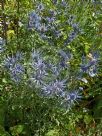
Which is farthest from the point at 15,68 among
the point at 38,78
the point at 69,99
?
the point at 69,99

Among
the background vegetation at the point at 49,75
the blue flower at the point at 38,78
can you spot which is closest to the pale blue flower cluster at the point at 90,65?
the background vegetation at the point at 49,75

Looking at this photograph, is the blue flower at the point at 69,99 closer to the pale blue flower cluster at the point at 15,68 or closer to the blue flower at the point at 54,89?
the blue flower at the point at 54,89

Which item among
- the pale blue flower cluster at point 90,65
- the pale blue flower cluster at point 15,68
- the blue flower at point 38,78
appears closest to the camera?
the blue flower at point 38,78

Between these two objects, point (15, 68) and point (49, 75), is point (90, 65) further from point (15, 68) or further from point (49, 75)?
point (15, 68)

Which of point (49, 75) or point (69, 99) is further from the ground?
point (49, 75)

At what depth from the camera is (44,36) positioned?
322 centimetres

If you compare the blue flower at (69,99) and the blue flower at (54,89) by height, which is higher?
the blue flower at (54,89)

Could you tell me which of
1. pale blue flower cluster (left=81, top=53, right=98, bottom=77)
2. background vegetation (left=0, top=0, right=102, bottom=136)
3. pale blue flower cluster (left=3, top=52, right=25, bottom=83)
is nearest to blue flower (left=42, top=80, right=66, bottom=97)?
background vegetation (left=0, top=0, right=102, bottom=136)

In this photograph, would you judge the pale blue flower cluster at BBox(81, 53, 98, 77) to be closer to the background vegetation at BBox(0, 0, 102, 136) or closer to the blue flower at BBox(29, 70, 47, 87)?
the background vegetation at BBox(0, 0, 102, 136)

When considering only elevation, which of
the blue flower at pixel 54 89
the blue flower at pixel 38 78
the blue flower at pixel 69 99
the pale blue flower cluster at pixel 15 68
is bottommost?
the blue flower at pixel 69 99

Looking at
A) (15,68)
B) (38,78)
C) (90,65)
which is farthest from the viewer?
(90,65)

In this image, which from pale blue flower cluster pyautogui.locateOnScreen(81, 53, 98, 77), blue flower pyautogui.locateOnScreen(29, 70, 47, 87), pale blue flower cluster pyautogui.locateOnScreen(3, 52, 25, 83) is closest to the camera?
blue flower pyautogui.locateOnScreen(29, 70, 47, 87)

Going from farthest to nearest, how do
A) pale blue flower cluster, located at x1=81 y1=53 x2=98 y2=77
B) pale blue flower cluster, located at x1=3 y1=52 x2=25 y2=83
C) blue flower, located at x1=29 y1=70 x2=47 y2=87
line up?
pale blue flower cluster, located at x1=81 y1=53 x2=98 y2=77 → pale blue flower cluster, located at x1=3 y1=52 x2=25 y2=83 → blue flower, located at x1=29 y1=70 x2=47 y2=87

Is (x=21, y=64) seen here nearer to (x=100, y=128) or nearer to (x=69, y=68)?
(x=69, y=68)
